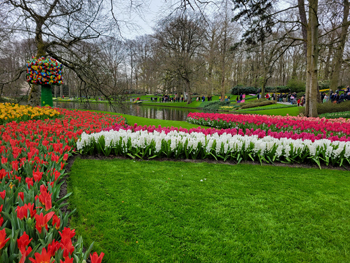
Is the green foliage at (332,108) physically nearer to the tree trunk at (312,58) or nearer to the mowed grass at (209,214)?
the tree trunk at (312,58)

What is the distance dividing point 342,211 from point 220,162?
217 centimetres

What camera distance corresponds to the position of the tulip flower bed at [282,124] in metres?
6.52

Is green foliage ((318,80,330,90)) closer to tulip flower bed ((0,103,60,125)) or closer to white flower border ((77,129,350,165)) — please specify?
white flower border ((77,129,350,165))

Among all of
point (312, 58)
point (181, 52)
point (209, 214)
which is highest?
point (181, 52)

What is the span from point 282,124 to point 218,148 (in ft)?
14.9

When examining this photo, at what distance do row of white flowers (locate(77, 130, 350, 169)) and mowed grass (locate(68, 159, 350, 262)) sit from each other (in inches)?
27.0

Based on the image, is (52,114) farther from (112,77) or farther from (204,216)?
(204,216)

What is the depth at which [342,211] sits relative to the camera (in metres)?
2.54

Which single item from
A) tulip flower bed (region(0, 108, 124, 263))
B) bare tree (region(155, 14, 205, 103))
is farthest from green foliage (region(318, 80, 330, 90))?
tulip flower bed (region(0, 108, 124, 263))

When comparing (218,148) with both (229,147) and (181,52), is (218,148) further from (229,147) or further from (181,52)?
(181,52)

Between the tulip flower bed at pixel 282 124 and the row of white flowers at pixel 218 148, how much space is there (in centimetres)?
118

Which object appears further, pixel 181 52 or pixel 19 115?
pixel 181 52

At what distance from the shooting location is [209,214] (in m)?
2.35

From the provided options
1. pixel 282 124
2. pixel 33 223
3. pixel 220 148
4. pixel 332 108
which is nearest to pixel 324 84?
pixel 332 108
